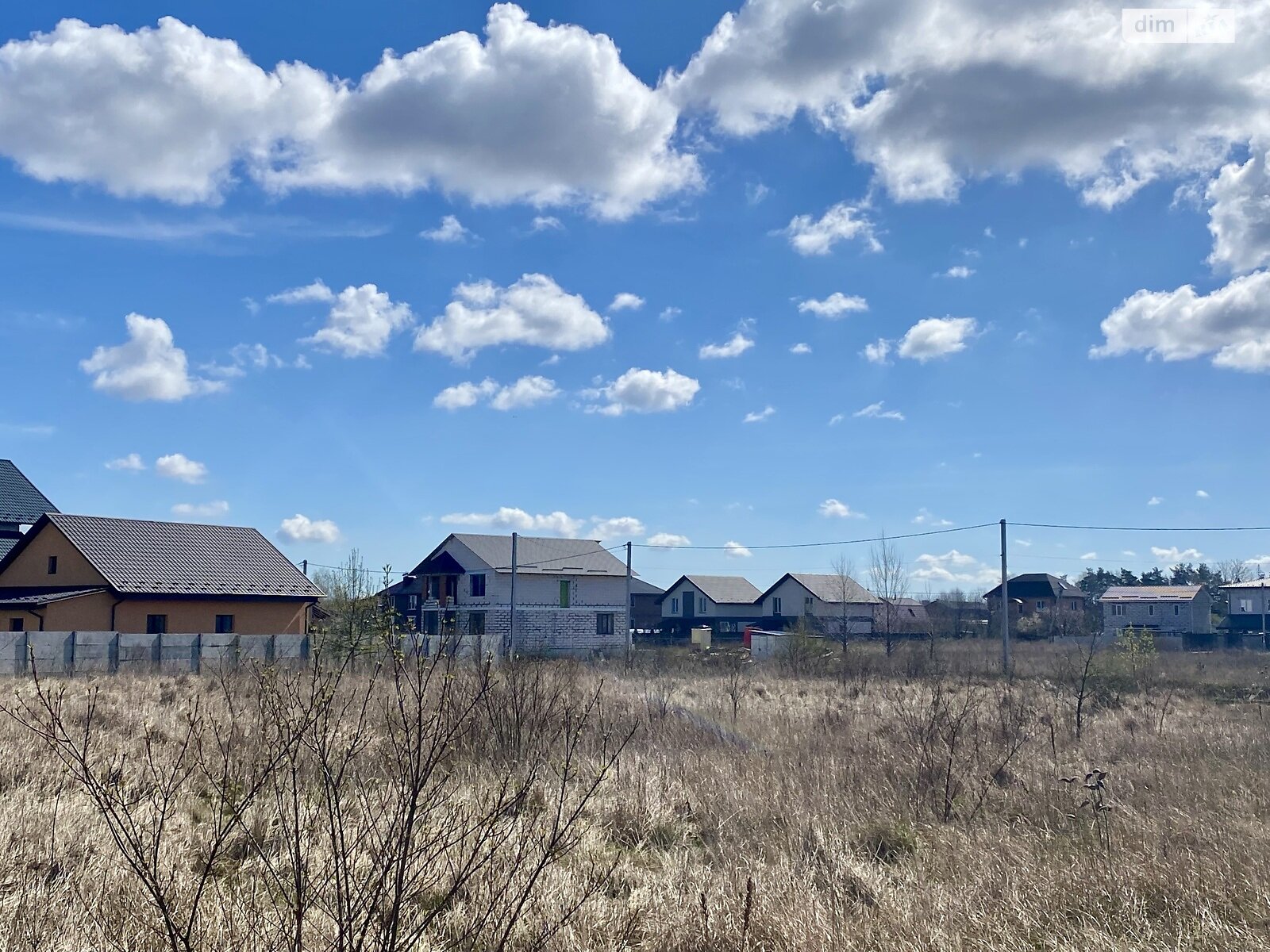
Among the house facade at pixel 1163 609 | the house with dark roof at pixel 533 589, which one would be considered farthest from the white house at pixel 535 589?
the house facade at pixel 1163 609

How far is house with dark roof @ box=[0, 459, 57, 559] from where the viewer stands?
4238cm

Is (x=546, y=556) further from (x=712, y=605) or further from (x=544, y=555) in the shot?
(x=712, y=605)

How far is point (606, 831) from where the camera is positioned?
724 cm

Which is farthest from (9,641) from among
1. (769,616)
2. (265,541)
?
(769,616)

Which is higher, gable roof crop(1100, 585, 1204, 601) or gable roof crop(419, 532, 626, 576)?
gable roof crop(419, 532, 626, 576)

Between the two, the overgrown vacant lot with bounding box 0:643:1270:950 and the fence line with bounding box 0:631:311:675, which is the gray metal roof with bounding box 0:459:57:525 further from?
the overgrown vacant lot with bounding box 0:643:1270:950

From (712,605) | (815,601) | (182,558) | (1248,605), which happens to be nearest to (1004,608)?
(182,558)

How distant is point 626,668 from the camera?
27234 mm

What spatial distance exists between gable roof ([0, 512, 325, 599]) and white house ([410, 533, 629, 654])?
996cm

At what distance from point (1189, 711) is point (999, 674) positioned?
10.1 m

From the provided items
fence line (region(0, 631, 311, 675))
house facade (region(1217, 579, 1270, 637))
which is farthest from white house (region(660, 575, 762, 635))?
fence line (region(0, 631, 311, 675))

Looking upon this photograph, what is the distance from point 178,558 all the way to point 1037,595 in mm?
69910

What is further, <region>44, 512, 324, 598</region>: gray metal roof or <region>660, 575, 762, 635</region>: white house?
<region>660, 575, 762, 635</region>: white house

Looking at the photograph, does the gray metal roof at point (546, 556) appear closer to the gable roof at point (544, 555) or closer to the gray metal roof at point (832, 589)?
the gable roof at point (544, 555)
